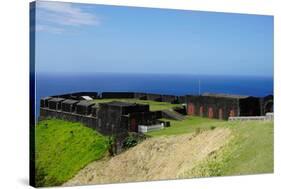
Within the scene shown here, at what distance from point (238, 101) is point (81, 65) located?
2794mm

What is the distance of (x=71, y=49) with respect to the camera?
1004cm

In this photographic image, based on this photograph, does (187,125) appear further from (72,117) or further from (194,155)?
(72,117)

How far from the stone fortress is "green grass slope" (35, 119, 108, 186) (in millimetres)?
139

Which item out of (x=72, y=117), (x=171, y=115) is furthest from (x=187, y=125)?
(x=72, y=117)

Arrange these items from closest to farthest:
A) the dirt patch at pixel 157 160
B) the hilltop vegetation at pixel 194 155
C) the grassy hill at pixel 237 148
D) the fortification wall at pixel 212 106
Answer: the dirt patch at pixel 157 160
the hilltop vegetation at pixel 194 155
the grassy hill at pixel 237 148
the fortification wall at pixel 212 106

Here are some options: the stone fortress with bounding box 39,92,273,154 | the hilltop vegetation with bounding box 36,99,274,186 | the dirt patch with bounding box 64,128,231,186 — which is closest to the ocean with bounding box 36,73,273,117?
the stone fortress with bounding box 39,92,273,154

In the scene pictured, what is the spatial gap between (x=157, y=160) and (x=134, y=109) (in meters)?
0.87

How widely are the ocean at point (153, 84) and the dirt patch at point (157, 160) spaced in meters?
0.73

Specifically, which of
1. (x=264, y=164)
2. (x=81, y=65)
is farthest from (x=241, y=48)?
(x=81, y=65)

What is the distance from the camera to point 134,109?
10562 millimetres

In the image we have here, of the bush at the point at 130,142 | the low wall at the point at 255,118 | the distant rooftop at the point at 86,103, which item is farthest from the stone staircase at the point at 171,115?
the distant rooftop at the point at 86,103

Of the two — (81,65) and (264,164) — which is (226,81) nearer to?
(264,164)

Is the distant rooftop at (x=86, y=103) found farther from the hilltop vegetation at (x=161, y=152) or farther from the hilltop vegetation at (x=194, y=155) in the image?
the hilltop vegetation at (x=194, y=155)

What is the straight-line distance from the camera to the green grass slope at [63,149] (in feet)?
32.1
